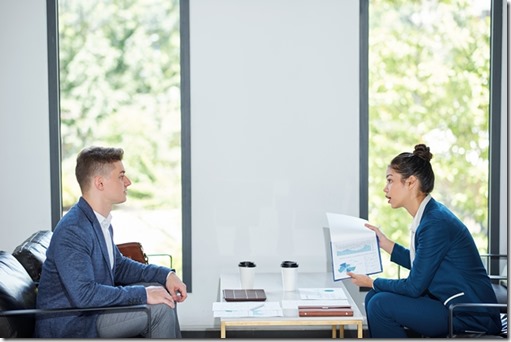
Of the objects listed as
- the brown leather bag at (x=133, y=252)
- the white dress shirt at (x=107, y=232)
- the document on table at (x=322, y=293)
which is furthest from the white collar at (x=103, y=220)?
the document on table at (x=322, y=293)

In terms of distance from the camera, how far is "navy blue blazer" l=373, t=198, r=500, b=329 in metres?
3.62

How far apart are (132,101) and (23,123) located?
0.66 meters

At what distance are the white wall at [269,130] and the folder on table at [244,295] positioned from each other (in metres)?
0.87

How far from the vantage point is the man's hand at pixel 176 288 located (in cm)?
Answer: 378

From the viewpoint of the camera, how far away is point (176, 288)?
3.80 metres

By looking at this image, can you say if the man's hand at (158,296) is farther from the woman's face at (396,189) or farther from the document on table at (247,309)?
the woman's face at (396,189)

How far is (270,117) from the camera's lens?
492 centimetres

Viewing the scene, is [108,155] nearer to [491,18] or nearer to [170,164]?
[170,164]

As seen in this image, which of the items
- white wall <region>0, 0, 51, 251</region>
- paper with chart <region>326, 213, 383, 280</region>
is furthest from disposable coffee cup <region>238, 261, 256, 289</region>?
white wall <region>0, 0, 51, 251</region>

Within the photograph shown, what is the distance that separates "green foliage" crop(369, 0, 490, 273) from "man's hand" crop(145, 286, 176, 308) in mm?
1869

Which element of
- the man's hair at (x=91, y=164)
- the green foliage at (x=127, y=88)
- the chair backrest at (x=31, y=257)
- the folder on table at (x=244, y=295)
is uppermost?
the green foliage at (x=127, y=88)

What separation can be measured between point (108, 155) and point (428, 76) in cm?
227

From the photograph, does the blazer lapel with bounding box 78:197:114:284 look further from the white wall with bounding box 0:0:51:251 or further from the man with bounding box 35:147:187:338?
the white wall with bounding box 0:0:51:251

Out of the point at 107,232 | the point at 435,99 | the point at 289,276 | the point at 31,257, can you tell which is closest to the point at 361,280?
the point at 289,276
